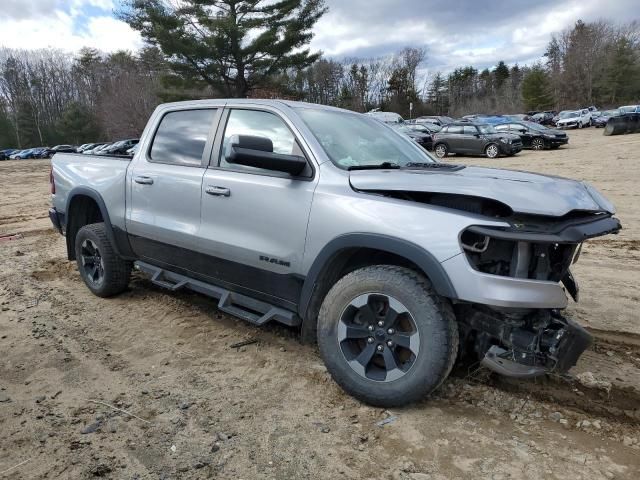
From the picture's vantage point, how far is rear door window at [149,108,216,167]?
3.95 meters

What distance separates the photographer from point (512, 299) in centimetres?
244

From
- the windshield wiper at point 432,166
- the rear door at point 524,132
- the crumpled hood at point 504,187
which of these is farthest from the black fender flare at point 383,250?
the rear door at point 524,132

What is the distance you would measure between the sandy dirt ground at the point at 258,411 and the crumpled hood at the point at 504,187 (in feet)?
3.96

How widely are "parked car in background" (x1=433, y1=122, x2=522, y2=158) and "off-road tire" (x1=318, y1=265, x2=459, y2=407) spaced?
1964 centimetres

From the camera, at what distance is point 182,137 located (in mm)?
4145

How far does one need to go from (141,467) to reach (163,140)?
281 centimetres

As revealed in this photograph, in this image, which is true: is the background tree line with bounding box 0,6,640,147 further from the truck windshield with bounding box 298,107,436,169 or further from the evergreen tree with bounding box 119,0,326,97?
the truck windshield with bounding box 298,107,436,169

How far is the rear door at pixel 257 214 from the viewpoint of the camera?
3203 millimetres

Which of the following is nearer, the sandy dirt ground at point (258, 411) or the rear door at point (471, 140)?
the sandy dirt ground at point (258, 411)

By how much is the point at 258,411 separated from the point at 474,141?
814 inches

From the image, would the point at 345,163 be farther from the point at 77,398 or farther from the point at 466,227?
the point at 77,398

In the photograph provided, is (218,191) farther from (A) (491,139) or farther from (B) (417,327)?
(A) (491,139)

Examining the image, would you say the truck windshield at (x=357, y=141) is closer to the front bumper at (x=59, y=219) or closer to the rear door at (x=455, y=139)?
the front bumper at (x=59, y=219)

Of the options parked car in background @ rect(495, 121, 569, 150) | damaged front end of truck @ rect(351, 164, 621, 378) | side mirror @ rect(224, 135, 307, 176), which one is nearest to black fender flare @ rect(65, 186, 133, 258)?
side mirror @ rect(224, 135, 307, 176)
